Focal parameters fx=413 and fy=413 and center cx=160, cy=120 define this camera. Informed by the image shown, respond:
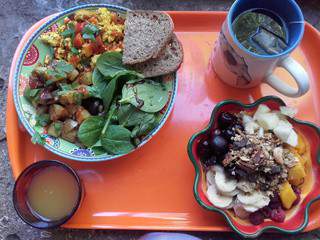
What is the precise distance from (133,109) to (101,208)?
313 mm

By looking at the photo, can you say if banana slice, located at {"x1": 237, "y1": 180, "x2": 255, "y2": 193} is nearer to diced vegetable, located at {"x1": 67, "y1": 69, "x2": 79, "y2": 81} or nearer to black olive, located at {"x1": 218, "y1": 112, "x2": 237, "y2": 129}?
black olive, located at {"x1": 218, "y1": 112, "x2": 237, "y2": 129}

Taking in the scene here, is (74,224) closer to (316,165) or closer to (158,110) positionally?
(158,110)

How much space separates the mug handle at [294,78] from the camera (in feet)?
3.43

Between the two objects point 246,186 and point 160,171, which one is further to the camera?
point 160,171

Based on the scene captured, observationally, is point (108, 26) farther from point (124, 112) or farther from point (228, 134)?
point (228, 134)

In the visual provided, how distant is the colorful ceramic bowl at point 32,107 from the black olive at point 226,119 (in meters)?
0.15

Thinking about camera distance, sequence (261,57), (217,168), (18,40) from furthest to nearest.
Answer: (18,40)
(217,168)
(261,57)

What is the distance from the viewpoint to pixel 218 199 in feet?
3.67

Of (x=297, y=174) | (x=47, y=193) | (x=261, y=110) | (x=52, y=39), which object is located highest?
(x=52, y=39)

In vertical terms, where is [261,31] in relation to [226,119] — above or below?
above

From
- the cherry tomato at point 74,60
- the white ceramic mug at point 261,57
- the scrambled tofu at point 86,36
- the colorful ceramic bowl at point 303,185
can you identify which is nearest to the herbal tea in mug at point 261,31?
the white ceramic mug at point 261,57

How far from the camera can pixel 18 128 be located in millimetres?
A: 1239

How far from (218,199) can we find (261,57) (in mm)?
393

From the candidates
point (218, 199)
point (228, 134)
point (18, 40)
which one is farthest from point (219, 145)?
point (18, 40)
